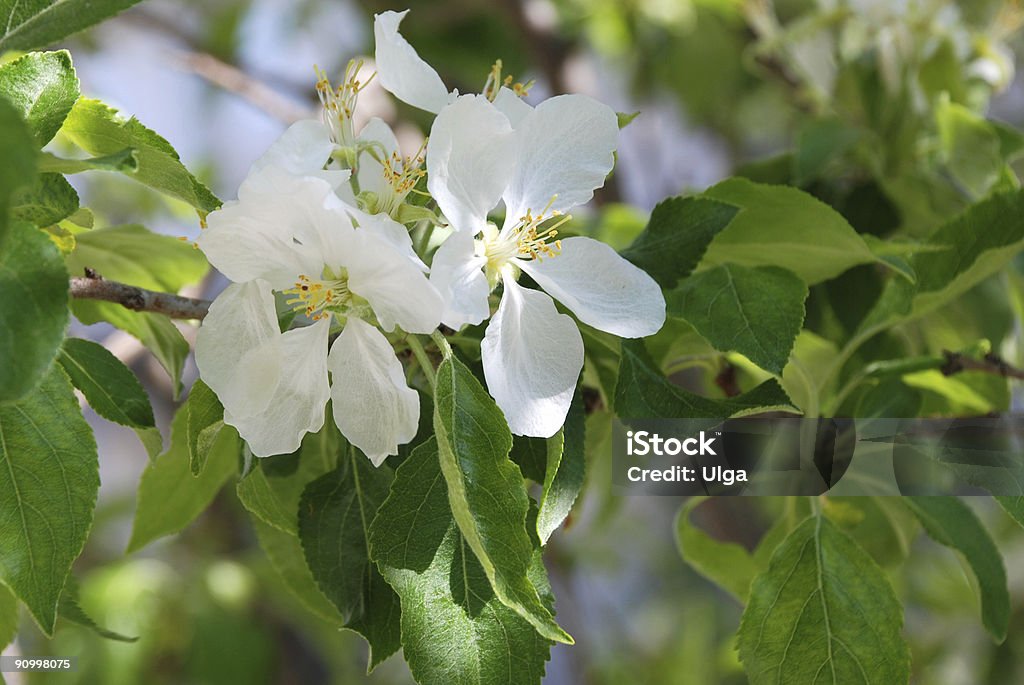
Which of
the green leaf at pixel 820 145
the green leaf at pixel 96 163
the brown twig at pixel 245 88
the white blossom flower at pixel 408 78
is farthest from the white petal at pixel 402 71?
the brown twig at pixel 245 88

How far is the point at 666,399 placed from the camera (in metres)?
0.41

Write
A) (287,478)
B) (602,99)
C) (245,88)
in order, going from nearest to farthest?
1. (287,478)
2. (245,88)
3. (602,99)

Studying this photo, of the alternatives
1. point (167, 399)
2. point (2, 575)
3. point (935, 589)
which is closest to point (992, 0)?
point (935, 589)

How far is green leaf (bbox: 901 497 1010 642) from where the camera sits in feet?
1.58

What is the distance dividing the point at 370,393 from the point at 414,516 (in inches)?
1.9

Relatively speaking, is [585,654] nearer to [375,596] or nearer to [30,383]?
[375,596]

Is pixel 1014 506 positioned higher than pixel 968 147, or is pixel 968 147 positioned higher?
pixel 968 147

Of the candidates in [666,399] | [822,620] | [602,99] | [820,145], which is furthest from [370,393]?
[602,99]

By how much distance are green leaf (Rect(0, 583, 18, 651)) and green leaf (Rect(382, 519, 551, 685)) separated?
19 centimetres

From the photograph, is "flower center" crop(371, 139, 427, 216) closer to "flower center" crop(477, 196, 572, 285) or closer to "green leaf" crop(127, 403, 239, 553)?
"flower center" crop(477, 196, 572, 285)

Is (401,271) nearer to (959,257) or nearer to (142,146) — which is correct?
(142,146)

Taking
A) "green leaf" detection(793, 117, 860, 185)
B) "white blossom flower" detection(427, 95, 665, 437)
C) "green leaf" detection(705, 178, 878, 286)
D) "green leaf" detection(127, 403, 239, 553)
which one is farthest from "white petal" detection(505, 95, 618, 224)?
"green leaf" detection(793, 117, 860, 185)

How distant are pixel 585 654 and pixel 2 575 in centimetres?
132

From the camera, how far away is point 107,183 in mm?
1399
